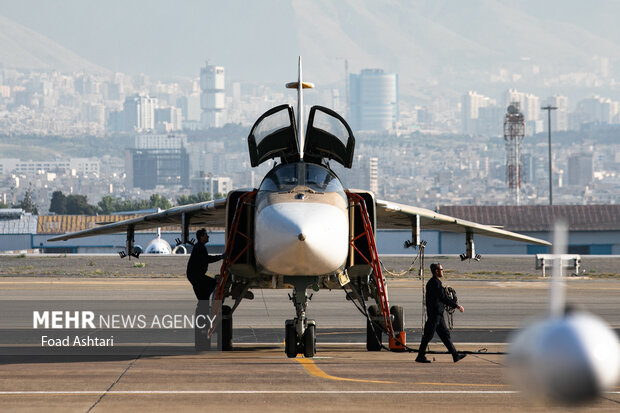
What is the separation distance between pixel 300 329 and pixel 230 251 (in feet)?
6.07

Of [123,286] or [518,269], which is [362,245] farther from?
[518,269]

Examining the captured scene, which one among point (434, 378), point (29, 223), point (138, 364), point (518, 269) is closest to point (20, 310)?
point (138, 364)

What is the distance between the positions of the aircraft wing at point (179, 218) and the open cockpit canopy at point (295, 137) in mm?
1331

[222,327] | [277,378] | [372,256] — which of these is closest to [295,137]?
[372,256]

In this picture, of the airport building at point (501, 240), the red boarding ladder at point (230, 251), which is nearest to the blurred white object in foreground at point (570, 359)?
the red boarding ladder at point (230, 251)

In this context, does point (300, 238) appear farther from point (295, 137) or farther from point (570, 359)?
point (570, 359)

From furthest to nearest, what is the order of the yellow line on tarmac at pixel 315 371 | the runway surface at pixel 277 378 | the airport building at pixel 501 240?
A: the airport building at pixel 501 240 < the yellow line on tarmac at pixel 315 371 < the runway surface at pixel 277 378

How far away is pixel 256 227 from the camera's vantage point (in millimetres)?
15461

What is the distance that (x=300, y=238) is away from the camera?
14.3 m

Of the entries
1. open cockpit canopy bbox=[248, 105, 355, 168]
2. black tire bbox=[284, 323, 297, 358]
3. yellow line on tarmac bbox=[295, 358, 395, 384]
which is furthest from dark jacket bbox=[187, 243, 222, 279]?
yellow line on tarmac bbox=[295, 358, 395, 384]

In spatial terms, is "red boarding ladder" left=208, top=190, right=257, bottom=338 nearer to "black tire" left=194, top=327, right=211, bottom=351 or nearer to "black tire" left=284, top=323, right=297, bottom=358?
"black tire" left=194, top=327, right=211, bottom=351

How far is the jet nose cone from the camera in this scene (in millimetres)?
14477

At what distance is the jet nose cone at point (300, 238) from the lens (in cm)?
1448

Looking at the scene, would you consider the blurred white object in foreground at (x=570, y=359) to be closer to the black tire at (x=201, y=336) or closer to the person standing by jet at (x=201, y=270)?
the black tire at (x=201, y=336)
